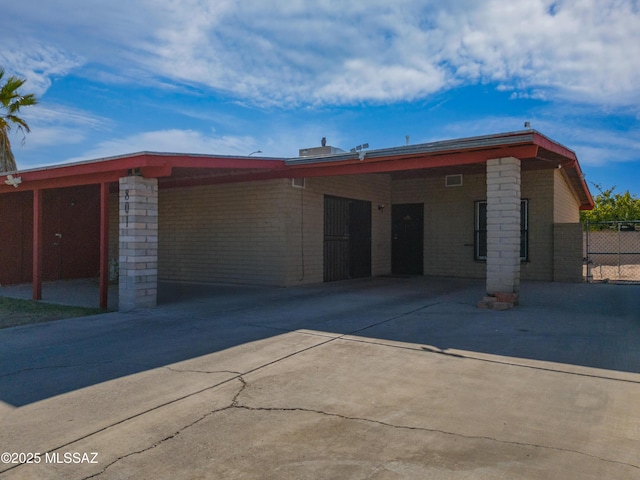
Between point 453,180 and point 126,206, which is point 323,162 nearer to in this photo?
point 126,206

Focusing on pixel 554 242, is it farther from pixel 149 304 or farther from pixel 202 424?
pixel 202 424

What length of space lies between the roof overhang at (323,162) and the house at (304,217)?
0.03m

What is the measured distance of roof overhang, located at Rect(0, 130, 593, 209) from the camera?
899cm

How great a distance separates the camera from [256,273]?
13.2 meters

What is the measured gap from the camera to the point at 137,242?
30.7 ft

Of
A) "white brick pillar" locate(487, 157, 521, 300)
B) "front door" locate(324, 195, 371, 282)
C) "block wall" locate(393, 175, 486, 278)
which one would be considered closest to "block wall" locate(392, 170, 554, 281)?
"block wall" locate(393, 175, 486, 278)

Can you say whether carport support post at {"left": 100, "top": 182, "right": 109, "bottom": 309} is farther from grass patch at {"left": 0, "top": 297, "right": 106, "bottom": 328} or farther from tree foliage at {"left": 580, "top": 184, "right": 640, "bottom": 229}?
tree foliage at {"left": 580, "top": 184, "right": 640, "bottom": 229}

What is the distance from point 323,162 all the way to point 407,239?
6825 millimetres

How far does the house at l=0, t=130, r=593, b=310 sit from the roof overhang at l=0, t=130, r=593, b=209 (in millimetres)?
30

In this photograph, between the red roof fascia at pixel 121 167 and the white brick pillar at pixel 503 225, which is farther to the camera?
the white brick pillar at pixel 503 225

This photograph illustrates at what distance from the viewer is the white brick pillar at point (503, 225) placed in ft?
30.6

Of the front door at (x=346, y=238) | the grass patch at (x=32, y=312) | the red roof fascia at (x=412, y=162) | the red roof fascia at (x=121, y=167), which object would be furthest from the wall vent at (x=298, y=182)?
the grass patch at (x=32, y=312)

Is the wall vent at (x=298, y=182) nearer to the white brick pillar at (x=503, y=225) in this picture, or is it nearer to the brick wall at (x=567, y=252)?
the white brick pillar at (x=503, y=225)

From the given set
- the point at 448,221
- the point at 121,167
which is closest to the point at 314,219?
the point at 448,221
